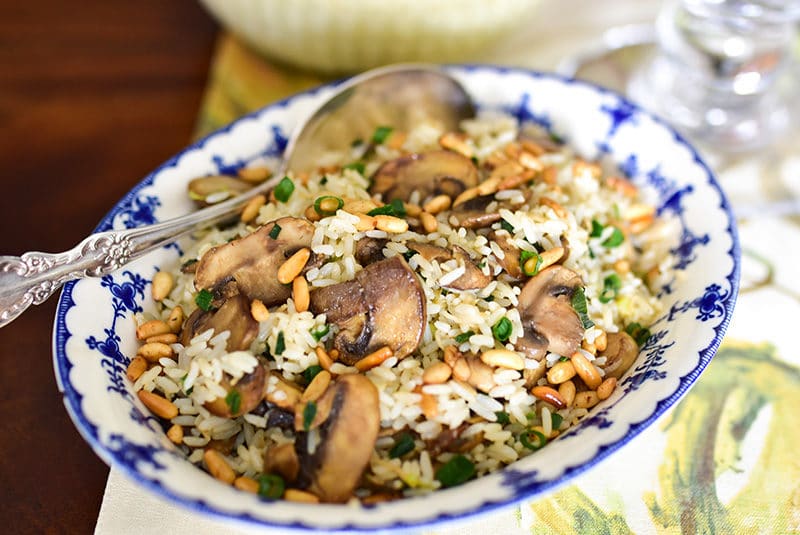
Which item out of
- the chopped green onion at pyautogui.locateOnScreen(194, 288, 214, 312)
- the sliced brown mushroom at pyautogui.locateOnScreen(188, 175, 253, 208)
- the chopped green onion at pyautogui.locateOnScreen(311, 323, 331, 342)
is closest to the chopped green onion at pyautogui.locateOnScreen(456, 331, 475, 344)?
the chopped green onion at pyautogui.locateOnScreen(311, 323, 331, 342)

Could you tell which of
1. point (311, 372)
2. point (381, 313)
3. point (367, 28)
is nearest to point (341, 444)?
point (311, 372)

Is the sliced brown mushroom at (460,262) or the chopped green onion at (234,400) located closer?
the chopped green onion at (234,400)

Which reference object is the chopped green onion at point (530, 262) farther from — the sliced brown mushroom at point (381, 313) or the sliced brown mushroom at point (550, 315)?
the sliced brown mushroom at point (381, 313)

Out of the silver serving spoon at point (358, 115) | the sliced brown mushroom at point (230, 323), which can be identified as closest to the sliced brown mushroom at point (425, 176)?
the silver serving spoon at point (358, 115)

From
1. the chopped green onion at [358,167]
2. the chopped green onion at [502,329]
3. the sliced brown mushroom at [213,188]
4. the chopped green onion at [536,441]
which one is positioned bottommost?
the chopped green onion at [536,441]

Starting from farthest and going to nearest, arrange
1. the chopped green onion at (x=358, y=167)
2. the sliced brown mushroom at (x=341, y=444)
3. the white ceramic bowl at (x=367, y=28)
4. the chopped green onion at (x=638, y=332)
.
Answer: the white ceramic bowl at (x=367, y=28), the chopped green onion at (x=358, y=167), the chopped green onion at (x=638, y=332), the sliced brown mushroom at (x=341, y=444)

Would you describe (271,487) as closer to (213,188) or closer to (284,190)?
(284,190)
